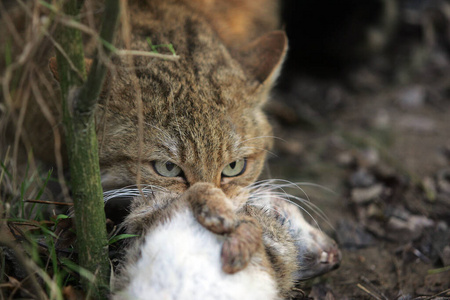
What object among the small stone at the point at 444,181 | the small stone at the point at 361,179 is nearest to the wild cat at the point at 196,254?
the small stone at the point at 361,179

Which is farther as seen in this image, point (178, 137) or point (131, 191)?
point (131, 191)

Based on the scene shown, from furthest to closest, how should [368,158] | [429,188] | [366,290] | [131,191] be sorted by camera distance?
[368,158], [429,188], [366,290], [131,191]

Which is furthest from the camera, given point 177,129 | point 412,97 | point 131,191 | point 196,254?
point 412,97

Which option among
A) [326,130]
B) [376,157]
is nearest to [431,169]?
[376,157]

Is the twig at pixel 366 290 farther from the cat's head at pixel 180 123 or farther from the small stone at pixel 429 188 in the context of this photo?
the small stone at pixel 429 188

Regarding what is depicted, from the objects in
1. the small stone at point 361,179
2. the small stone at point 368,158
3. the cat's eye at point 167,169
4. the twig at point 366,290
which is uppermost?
the cat's eye at point 167,169

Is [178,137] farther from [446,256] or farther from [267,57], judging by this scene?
[446,256]

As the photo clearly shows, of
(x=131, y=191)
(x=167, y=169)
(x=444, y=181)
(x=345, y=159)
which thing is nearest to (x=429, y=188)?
(x=444, y=181)
